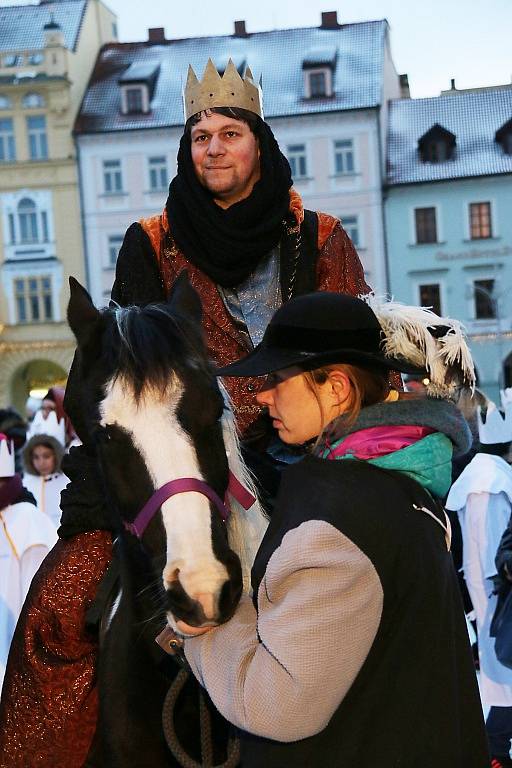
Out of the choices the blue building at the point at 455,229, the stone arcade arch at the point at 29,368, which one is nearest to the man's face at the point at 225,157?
the blue building at the point at 455,229

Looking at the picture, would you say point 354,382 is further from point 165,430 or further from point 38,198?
point 38,198

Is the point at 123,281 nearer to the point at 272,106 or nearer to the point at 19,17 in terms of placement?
the point at 272,106

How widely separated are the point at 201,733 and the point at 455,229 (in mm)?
40971

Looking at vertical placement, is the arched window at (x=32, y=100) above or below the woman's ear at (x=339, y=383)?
above

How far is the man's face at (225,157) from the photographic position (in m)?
3.90

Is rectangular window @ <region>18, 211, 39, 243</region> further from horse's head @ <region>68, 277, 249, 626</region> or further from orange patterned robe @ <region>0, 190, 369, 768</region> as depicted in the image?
horse's head @ <region>68, 277, 249, 626</region>

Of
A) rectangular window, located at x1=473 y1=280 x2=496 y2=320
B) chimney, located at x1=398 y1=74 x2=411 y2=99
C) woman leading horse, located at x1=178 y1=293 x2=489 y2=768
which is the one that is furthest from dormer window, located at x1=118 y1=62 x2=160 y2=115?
woman leading horse, located at x1=178 y1=293 x2=489 y2=768

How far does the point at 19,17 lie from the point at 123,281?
4601cm

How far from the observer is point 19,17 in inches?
1837

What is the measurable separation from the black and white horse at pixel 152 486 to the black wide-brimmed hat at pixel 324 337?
38 centimetres

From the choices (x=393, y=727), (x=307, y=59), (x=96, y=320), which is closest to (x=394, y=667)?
(x=393, y=727)

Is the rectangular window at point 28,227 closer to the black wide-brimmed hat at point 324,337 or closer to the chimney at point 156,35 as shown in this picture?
the chimney at point 156,35

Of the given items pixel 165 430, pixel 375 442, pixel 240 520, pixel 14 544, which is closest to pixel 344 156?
pixel 14 544

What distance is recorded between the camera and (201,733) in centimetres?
303
